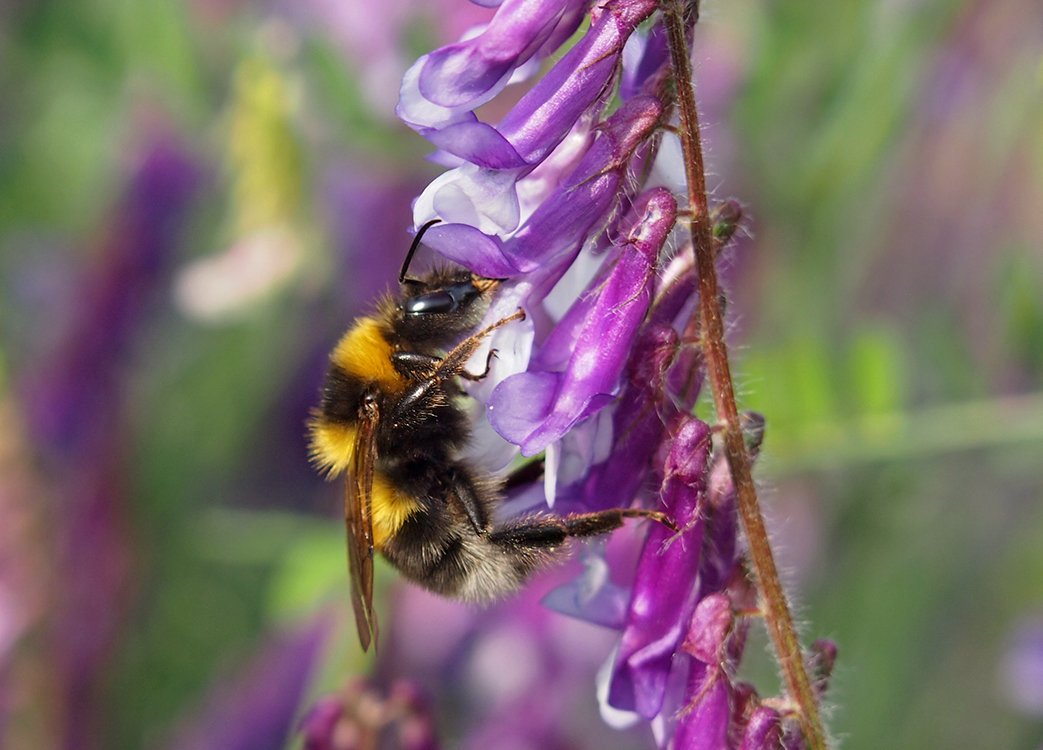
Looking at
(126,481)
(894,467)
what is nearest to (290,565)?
(126,481)

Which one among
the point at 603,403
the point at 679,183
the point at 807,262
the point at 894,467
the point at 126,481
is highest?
the point at 679,183

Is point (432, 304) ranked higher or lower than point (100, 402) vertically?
higher

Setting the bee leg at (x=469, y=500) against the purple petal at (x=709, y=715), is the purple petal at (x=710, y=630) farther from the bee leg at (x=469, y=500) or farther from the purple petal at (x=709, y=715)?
the bee leg at (x=469, y=500)

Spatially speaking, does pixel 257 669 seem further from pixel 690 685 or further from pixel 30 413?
pixel 690 685

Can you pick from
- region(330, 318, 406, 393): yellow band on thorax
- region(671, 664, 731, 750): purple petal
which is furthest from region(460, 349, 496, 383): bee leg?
region(671, 664, 731, 750): purple petal

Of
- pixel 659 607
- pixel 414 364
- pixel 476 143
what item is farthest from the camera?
pixel 414 364

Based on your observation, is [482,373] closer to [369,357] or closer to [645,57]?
[369,357]

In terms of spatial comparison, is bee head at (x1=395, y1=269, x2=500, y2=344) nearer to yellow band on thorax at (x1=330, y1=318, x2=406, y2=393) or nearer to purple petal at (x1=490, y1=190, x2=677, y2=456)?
yellow band on thorax at (x1=330, y1=318, x2=406, y2=393)

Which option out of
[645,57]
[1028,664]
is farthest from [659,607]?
[1028,664]
